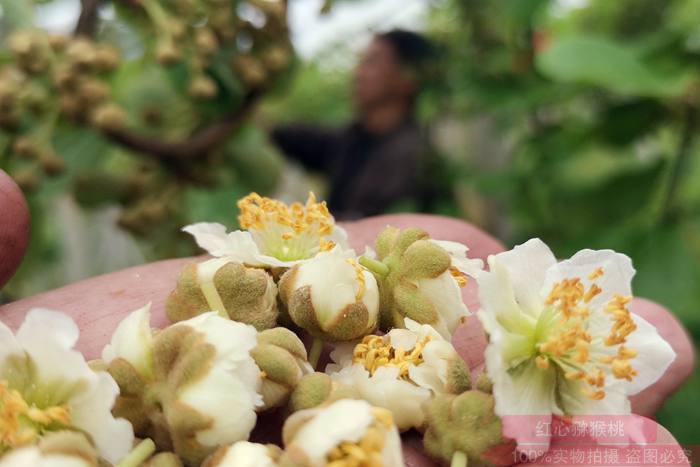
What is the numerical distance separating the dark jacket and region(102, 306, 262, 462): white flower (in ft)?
3.48

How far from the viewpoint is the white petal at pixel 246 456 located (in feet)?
1.23

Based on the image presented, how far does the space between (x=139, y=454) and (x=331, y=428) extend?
0.33 feet

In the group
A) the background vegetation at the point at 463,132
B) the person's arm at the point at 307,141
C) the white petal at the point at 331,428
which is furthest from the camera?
the person's arm at the point at 307,141

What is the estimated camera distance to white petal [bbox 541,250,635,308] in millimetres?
475

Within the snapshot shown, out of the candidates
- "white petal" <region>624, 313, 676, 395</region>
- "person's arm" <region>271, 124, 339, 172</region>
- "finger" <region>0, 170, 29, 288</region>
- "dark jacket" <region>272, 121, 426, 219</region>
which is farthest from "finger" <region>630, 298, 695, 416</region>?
"person's arm" <region>271, 124, 339, 172</region>

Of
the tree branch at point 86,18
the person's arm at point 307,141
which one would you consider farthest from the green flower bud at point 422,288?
the person's arm at point 307,141

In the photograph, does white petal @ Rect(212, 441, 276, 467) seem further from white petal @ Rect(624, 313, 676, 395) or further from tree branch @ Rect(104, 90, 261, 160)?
tree branch @ Rect(104, 90, 261, 160)

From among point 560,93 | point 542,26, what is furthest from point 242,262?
point 542,26

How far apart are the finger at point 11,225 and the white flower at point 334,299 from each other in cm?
20

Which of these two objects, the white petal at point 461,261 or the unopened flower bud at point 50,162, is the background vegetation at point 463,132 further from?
the white petal at point 461,261

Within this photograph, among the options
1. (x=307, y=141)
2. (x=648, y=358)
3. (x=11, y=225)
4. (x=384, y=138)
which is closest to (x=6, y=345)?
(x=11, y=225)

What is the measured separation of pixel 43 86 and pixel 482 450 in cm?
64

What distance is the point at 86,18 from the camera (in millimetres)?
872

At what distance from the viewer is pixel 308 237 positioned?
1.80ft
